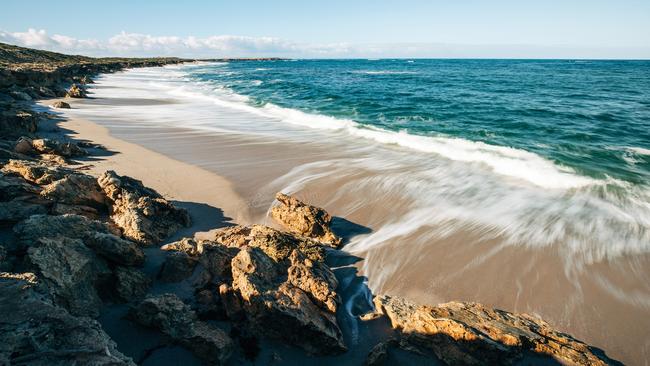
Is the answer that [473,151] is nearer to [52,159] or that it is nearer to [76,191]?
[76,191]

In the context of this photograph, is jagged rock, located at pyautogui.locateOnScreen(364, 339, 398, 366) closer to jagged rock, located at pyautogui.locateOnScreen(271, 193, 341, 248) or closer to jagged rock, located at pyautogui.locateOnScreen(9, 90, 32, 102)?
jagged rock, located at pyautogui.locateOnScreen(271, 193, 341, 248)

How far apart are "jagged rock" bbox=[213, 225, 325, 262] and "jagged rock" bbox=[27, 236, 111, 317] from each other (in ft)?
7.16

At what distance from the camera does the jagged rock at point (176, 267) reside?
5.32 m

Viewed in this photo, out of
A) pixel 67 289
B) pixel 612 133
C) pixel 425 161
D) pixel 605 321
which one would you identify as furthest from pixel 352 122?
pixel 67 289

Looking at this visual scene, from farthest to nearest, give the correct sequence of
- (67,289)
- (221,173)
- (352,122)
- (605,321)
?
(352,122)
(221,173)
(605,321)
(67,289)

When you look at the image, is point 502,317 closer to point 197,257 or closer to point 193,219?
point 197,257

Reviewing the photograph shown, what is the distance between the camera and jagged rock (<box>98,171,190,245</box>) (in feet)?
20.7

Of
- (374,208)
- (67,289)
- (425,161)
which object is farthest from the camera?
(425,161)

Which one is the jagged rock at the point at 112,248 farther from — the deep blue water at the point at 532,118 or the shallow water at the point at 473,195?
the deep blue water at the point at 532,118

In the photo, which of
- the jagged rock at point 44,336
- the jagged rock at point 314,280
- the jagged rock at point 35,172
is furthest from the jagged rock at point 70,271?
the jagged rock at point 35,172

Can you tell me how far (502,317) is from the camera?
4812mm

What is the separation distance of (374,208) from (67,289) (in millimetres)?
6561

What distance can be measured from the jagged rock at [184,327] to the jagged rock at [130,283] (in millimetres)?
496

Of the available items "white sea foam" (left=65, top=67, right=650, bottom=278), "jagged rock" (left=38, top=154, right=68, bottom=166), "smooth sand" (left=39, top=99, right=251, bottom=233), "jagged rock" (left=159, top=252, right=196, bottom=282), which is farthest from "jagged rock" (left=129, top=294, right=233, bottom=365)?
"jagged rock" (left=38, top=154, right=68, bottom=166)
